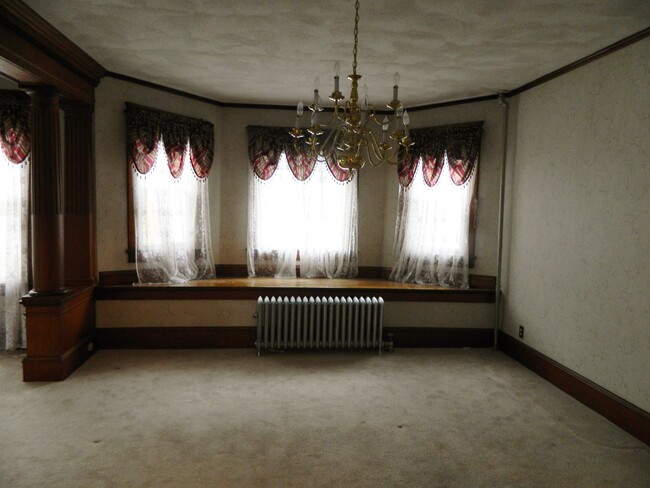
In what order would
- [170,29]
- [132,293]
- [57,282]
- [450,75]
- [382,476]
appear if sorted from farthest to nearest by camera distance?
[132,293]
[450,75]
[57,282]
[170,29]
[382,476]

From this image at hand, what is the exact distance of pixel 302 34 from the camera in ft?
10.7

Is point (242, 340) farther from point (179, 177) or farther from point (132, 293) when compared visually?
point (179, 177)

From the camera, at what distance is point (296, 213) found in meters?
5.47

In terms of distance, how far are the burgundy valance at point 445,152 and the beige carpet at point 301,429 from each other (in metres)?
2.08

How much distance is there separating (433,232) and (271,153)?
2.10 metres

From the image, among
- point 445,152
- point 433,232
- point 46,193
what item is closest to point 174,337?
point 46,193

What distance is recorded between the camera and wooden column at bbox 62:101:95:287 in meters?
4.23

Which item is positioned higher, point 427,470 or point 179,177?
point 179,177

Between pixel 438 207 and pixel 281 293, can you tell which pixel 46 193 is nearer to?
pixel 281 293

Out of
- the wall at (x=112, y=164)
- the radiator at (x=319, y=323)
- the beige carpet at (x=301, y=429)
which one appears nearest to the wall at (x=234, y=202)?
the wall at (x=112, y=164)

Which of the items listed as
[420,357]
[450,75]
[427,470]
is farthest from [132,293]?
[450,75]

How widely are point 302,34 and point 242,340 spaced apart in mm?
3066

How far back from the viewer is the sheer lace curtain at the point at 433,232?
502 centimetres

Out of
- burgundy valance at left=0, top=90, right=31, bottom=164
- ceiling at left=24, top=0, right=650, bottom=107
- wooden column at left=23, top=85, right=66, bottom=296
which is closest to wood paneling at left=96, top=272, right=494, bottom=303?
wooden column at left=23, top=85, right=66, bottom=296
